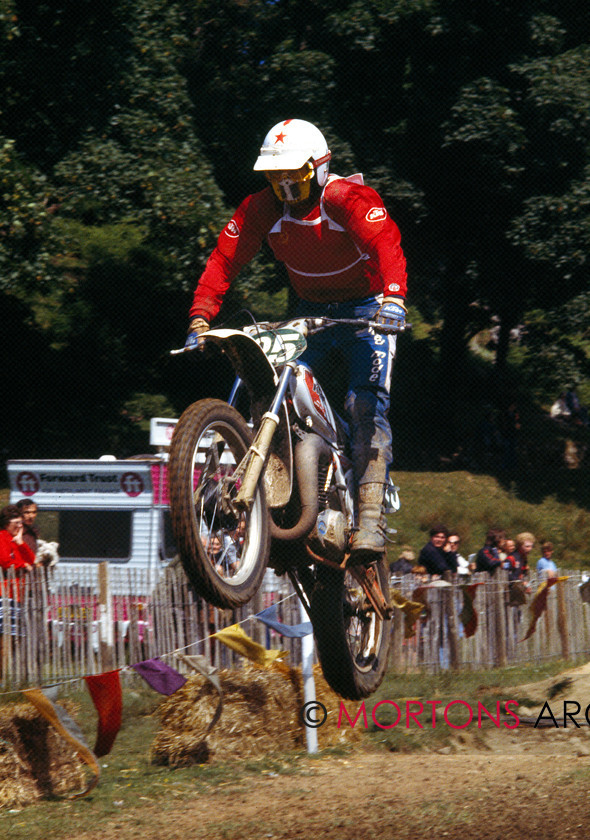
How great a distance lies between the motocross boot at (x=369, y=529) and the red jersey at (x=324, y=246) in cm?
107

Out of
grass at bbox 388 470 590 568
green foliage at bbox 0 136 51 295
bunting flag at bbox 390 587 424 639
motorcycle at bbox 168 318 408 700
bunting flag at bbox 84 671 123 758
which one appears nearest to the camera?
motorcycle at bbox 168 318 408 700

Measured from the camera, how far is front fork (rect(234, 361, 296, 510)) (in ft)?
15.0

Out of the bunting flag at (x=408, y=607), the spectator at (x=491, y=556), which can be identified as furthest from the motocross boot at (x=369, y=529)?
the spectator at (x=491, y=556)

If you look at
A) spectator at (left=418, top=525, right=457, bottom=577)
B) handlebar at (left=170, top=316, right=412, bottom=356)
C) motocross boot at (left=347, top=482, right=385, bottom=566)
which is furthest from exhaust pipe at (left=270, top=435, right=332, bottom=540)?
spectator at (left=418, top=525, right=457, bottom=577)

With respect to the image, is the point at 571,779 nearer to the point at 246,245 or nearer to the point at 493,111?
the point at 246,245

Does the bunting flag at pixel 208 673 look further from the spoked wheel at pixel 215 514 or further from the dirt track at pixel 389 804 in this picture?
the spoked wheel at pixel 215 514

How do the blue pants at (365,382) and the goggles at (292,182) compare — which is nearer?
the goggles at (292,182)

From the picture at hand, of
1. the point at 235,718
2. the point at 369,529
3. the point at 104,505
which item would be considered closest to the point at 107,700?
the point at 235,718

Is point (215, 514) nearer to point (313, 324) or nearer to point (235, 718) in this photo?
point (313, 324)

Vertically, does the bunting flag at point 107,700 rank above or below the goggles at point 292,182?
below

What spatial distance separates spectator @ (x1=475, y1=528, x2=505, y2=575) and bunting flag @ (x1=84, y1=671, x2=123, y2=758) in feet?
20.0

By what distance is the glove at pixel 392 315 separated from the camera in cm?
526

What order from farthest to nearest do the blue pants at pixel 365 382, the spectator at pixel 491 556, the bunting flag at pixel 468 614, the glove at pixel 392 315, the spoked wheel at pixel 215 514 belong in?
1. the spectator at pixel 491 556
2. the bunting flag at pixel 468 614
3. the blue pants at pixel 365 382
4. the glove at pixel 392 315
5. the spoked wheel at pixel 215 514

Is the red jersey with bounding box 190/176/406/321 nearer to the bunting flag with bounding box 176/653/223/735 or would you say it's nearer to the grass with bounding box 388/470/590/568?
the bunting flag with bounding box 176/653/223/735
